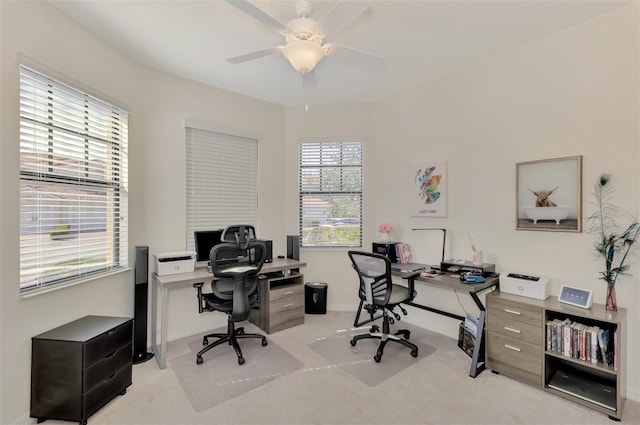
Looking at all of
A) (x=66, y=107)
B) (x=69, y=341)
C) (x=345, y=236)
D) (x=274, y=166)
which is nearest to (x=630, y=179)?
(x=345, y=236)

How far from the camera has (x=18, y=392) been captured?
6.06ft

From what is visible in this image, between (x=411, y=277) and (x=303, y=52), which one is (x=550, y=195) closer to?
(x=411, y=277)

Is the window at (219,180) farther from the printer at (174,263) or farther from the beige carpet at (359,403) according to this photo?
the beige carpet at (359,403)

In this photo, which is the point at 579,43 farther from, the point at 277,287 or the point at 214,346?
the point at 214,346

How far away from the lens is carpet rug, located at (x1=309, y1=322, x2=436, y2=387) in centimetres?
250

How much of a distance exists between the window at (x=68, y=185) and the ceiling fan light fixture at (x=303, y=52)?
174 cm

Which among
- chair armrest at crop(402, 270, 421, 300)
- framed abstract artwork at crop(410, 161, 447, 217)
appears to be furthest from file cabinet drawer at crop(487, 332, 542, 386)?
framed abstract artwork at crop(410, 161, 447, 217)

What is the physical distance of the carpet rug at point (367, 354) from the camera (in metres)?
2.50

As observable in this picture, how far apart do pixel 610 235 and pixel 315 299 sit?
9.89ft

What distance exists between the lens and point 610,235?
88.1 inches

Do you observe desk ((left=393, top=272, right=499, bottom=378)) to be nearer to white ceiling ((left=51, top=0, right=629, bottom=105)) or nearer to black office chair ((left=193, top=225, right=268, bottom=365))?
black office chair ((left=193, top=225, right=268, bottom=365))

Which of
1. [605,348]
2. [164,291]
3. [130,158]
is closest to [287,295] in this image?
[164,291]

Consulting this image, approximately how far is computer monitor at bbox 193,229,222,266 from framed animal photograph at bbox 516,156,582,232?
3.08 meters

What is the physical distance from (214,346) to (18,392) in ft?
4.37
